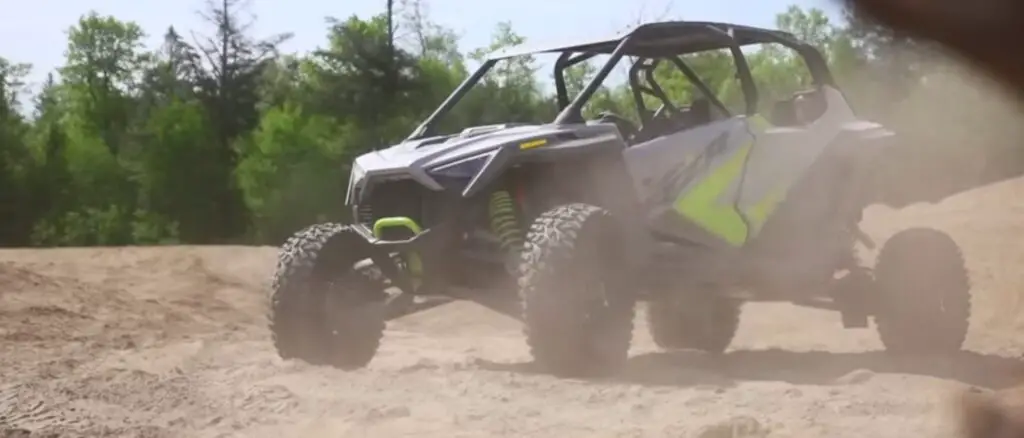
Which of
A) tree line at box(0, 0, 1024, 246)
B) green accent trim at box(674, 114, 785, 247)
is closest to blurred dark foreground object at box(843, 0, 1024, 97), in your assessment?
green accent trim at box(674, 114, 785, 247)

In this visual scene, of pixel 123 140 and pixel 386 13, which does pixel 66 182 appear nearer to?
pixel 123 140

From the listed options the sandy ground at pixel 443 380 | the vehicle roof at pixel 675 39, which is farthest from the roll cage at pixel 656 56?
the sandy ground at pixel 443 380

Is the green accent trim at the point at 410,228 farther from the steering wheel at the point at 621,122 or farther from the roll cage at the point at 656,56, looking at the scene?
the steering wheel at the point at 621,122

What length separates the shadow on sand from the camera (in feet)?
13.0

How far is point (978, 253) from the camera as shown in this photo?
28.3 ft

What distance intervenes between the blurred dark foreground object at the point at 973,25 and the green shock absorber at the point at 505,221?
3.83 meters

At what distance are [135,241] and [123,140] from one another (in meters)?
5.09

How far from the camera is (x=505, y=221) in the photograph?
438cm

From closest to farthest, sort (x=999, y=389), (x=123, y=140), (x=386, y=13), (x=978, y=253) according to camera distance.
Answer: (x=999, y=389) → (x=978, y=253) → (x=386, y=13) → (x=123, y=140)

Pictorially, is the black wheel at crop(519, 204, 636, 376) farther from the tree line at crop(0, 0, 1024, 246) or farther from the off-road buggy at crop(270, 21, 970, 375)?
the tree line at crop(0, 0, 1024, 246)

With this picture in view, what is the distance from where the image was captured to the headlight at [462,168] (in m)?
4.25

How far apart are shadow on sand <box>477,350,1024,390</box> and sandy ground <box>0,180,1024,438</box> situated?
12 millimetres

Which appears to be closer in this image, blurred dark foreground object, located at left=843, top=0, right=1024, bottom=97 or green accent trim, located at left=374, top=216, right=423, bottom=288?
blurred dark foreground object, located at left=843, top=0, right=1024, bottom=97

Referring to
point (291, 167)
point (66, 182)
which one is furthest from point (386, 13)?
point (66, 182)
